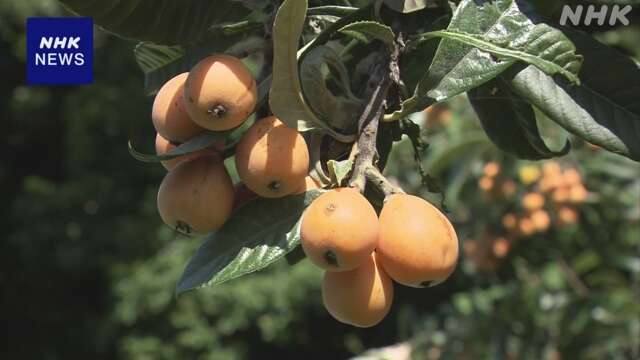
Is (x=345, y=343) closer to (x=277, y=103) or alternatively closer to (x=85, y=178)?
(x=85, y=178)

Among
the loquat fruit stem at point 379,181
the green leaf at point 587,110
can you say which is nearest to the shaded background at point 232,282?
the green leaf at point 587,110

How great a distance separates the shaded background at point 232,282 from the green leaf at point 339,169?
119 cm

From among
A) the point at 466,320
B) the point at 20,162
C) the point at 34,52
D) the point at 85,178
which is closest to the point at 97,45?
the point at 85,178

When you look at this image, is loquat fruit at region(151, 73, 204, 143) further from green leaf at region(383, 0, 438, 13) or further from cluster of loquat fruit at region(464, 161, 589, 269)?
cluster of loquat fruit at region(464, 161, 589, 269)

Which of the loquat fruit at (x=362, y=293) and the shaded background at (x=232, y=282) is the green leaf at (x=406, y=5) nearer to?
the loquat fruit at (x=362, y=293)

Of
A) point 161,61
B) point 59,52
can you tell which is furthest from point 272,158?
point 59,52

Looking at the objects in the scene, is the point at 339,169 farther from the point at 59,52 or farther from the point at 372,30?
the point at 59,52

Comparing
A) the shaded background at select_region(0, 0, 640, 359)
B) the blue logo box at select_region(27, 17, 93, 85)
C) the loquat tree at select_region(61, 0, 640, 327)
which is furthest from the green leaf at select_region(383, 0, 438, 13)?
the shaded background at select_region(0, 0, 640, 359)

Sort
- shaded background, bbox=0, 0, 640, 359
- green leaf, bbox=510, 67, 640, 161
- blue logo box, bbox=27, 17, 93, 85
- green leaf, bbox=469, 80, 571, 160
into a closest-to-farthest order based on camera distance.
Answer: green leaf, bbox=510, 67, 640, 161 → green leaf, bbox=469, 80, 571, 160 → blue logo box, bbox=27, 17, 93, 85 → shaded background, bbox=0, 0, 640, 359

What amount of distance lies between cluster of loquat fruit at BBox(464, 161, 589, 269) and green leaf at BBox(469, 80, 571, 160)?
4.43 ft

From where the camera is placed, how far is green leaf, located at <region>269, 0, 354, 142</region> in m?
0.61

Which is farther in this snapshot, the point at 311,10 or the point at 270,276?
the point at 270,276

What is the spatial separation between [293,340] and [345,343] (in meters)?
0.51

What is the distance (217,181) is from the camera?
67cm
